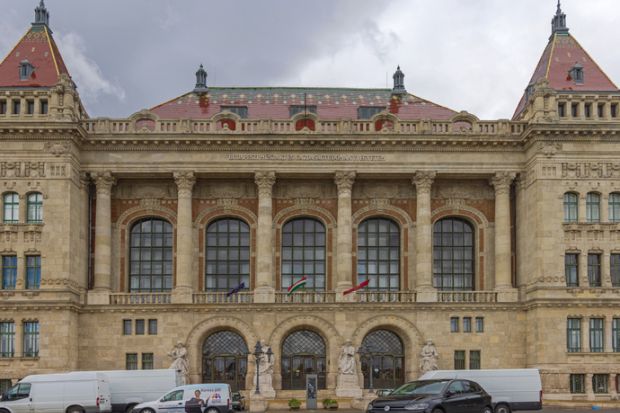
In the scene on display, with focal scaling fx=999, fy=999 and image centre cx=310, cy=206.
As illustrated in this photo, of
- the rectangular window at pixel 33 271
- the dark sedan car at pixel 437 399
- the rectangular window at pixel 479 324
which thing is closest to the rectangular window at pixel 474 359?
the rectangular window at pixel 479 324

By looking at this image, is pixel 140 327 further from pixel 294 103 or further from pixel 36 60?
pixel 294 103

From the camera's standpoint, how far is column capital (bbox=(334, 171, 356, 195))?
65.2 metres

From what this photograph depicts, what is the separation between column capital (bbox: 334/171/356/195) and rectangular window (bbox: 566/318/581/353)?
16.3m

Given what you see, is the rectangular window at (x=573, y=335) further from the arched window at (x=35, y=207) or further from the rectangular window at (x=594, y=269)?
the arched window at (x=35, y=207)

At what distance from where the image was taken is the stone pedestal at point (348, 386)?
201ft

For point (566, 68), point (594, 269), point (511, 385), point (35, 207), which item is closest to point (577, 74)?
point (566, 68)

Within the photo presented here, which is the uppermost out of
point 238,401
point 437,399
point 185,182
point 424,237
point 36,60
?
point 36,60

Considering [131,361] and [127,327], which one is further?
[127,327]

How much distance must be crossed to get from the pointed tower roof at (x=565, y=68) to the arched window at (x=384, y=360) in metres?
19.2

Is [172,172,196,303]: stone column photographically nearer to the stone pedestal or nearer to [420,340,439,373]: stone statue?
the stone pedestal

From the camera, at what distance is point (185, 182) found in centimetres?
6519

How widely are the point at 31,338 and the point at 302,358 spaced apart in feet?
55.9

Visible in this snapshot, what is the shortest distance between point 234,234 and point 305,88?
1522 centimetres

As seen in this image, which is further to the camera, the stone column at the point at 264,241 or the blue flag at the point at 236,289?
the stone column at the point at 264,241
